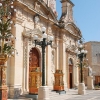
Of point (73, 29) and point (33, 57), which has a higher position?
point (73, 29)

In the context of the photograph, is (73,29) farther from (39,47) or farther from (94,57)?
(94,57)

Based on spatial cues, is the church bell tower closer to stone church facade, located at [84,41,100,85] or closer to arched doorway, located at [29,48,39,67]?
arched doorway, located at [29,48,39,67]

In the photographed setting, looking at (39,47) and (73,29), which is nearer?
(39,47)

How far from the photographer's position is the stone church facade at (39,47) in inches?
714

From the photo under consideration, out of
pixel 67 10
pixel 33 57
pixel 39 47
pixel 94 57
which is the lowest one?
pixel 33 57

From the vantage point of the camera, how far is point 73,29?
98.8 ft

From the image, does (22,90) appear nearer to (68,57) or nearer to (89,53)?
(68,57)

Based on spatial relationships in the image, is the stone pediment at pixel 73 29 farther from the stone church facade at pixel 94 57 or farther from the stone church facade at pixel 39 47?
the stone church facade at pixel 94 57

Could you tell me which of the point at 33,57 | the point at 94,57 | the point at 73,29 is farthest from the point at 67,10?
the point at 94,57

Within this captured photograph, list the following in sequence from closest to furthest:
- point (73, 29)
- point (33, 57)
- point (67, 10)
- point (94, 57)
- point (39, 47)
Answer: point (33, 57) → point (39, 47) → point (67, 10) → point (73, 29) → point (94, 57)

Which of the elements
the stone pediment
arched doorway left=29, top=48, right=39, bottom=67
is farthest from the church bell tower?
arched doorway left=29, top=48, right=39, bottom=67

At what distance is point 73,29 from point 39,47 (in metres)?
9.34

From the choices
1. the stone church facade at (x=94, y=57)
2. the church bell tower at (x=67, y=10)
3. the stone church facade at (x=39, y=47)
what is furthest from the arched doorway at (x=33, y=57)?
the stone church facade at (x=94, y=57)

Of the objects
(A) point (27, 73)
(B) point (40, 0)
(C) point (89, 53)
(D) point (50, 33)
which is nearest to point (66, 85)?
(D) point (50, 33)
